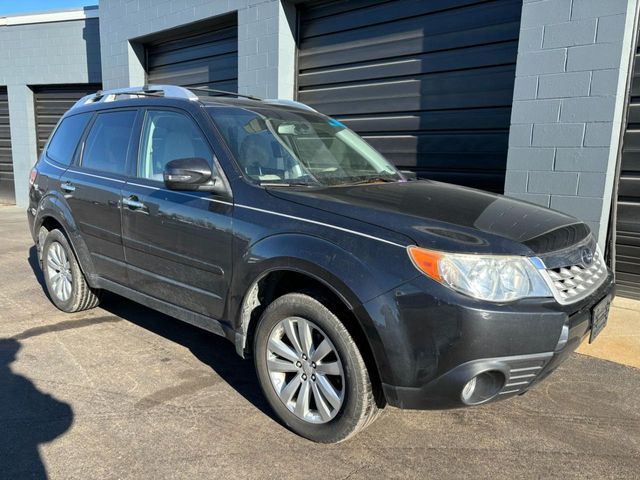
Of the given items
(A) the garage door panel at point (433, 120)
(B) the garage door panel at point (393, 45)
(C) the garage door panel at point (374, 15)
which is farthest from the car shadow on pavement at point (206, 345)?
(C) the garage door panel at point (374, 15)

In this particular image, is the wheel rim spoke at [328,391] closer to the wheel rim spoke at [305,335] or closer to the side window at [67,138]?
the wheel rim spoke at [305,335]

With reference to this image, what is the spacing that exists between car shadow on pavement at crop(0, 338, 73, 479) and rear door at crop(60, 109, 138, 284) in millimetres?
1004

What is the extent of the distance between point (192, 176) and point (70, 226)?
6.33ft

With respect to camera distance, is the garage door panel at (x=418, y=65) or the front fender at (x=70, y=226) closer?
the front fender at (x=70, y=226)

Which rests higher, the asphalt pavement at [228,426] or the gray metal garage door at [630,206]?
the gray metal garage door at [630,206]

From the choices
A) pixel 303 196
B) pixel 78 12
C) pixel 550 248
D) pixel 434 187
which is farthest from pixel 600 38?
pixel 78 12

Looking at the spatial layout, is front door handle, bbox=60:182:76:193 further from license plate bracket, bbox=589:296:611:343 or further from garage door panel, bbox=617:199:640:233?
garage door panel, bbox=617:199:640:233

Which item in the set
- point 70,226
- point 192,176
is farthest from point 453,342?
point 70,226

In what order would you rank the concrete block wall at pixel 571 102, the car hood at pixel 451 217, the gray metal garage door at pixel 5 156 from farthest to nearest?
the gray metal garage door at pixel 5 156 < the concrete block wall at pixel 571 102 < the car hood at pixel 451 217

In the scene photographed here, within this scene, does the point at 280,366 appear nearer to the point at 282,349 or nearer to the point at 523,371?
the point at 282,349

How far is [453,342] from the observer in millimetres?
2260

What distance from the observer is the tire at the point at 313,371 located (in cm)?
252

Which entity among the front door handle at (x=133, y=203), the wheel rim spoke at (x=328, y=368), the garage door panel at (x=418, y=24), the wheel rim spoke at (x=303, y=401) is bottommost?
the wheel rim spoke at (x=303, y=401)

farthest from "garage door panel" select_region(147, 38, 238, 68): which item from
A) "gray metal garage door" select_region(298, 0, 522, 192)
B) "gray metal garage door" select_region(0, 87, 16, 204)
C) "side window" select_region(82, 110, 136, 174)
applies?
"gray metal garage door" select_region(0, 87, 16, 204)
